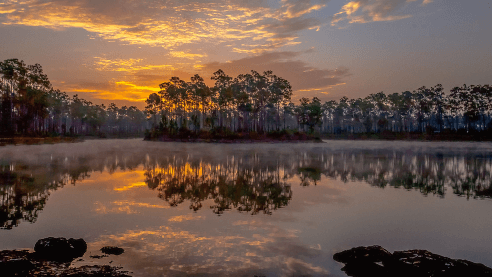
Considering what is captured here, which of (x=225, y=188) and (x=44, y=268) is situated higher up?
(x=44, y=268)

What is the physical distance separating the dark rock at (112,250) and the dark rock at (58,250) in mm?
441

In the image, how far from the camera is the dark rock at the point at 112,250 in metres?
7.33

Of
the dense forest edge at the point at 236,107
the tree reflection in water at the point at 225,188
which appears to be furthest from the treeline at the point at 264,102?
the tree reflection in water at the point at 225,188

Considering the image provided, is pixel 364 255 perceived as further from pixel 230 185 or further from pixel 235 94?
pixel 235 94

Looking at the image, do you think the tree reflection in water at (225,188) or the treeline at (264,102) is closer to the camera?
the tree reflection in water at (225,188)

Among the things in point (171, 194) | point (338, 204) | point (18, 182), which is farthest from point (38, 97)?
point (338, 204)

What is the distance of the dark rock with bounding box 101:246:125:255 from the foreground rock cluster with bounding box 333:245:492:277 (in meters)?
4.47

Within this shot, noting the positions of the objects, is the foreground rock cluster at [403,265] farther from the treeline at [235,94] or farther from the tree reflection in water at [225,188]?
the treeline at [235,94]

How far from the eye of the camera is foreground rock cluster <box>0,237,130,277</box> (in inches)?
239

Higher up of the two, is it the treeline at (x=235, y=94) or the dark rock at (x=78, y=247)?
the treeline at (x=235, y=94)

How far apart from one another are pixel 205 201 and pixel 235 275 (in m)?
6.83

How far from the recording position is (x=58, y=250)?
6.96 meters

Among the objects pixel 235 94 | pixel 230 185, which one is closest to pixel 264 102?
pixel 235 94

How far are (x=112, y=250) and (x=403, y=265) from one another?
5.79 m
